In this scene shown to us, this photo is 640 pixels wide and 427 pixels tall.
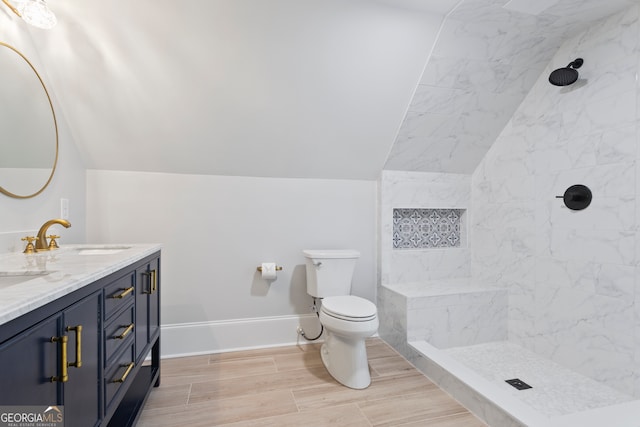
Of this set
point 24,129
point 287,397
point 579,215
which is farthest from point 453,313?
point 24,129

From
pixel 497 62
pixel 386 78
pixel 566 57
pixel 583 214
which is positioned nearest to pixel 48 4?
pixel 386 78

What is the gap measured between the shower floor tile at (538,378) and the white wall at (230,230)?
3.04ft

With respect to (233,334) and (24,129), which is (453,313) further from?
(24,129)

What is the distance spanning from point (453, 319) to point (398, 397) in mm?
856

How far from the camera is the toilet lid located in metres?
1.90

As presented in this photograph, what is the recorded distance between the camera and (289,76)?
6.57ft

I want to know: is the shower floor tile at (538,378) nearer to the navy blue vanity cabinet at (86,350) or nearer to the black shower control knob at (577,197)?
the black shower control knob at (577,197)

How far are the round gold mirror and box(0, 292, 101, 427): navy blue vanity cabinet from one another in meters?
0.91

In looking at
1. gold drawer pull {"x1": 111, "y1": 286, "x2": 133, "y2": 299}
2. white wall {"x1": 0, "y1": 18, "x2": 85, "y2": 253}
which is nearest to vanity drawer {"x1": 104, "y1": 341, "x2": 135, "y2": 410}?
gold drawer pull {"x1": 111, "y1": 286, "x2": 133, "y2": 299}

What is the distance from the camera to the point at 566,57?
7.20 ft

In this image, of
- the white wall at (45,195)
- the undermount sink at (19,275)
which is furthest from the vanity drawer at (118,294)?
the white wall at (45,195)

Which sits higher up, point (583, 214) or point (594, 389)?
point (583, 214)

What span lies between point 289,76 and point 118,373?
1768mm

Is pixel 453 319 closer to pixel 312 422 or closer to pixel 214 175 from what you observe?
pixel 312 422
